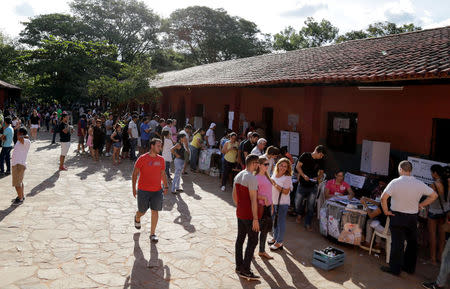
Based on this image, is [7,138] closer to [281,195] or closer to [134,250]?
[134,250]

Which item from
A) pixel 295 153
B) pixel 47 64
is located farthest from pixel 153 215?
pixel 47 64

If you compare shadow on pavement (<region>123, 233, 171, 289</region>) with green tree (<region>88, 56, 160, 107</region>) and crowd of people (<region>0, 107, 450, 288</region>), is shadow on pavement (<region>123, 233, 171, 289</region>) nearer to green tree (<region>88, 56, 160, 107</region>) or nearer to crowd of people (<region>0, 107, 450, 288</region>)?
crowd of people (<region>0, 107, 450, 288</region>)

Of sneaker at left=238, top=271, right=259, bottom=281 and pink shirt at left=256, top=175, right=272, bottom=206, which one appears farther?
pink shirt at left=256, top=175, right=272, bottom=206

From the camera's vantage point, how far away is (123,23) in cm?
4122

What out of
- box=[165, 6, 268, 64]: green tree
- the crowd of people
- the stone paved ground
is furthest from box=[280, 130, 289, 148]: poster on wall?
box=[165, 6, 268, 64]: green tree

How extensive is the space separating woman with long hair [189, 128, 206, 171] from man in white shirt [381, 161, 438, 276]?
742 centimetres

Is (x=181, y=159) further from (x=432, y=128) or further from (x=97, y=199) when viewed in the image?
(x=432, y=128)

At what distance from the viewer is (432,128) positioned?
8.62 m

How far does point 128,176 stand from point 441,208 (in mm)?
8739

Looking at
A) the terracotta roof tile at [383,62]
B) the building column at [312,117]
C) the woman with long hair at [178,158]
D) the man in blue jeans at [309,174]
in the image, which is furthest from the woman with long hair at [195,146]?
the man in blue jeans at [309,174]

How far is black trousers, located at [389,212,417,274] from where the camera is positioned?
17.4 feet

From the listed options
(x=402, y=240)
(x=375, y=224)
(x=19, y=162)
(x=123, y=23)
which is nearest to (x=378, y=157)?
(x=375, y=224)

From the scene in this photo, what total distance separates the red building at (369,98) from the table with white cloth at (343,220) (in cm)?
291

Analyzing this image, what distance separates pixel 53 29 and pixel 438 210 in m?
39.8
